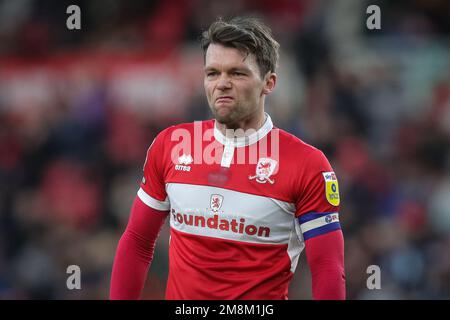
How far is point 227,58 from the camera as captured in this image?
366cm

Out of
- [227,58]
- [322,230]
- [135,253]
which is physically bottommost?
[135,253]

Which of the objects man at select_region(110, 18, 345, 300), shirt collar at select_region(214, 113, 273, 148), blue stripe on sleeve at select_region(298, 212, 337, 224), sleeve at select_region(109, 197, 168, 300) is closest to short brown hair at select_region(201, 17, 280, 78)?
man at select_region(110, 18, 345, 300)

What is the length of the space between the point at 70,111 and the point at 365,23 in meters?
3.60

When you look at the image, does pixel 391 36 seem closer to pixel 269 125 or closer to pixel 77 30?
pixel 77 30

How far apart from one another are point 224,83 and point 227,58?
126mm

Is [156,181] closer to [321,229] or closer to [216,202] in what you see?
[216,202]

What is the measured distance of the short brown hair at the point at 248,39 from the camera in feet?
12.1

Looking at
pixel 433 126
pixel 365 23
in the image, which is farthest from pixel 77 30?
pixel 433 126

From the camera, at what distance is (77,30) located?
9.95 metres

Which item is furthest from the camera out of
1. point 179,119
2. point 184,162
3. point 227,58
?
point 179,119

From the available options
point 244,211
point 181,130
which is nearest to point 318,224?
point 244,211

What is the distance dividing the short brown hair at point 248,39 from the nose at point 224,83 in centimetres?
16

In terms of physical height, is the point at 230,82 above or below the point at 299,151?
above

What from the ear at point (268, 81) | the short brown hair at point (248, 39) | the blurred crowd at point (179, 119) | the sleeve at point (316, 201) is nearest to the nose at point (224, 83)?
the short brown hair at point (248, 39)
